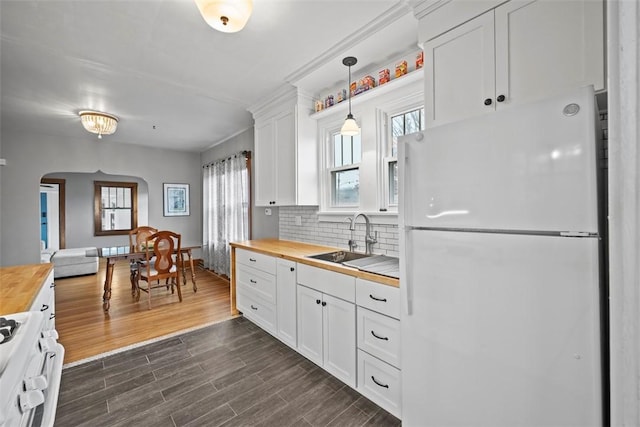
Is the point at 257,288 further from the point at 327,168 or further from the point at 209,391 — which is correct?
the point at 327,168

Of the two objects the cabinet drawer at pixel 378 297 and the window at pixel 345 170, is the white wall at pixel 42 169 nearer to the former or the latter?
the window at pixel 345 170

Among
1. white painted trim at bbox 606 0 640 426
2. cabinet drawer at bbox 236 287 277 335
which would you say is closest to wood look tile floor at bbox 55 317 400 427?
cabinet drawer at bbox 236 287 277 335

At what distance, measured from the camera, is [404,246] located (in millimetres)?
1451

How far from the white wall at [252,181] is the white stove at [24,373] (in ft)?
9.03

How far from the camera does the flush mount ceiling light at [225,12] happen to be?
1506mm

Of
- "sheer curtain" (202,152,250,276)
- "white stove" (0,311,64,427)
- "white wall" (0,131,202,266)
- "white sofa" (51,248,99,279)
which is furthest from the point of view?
"white sofa" (51,248,99,279)

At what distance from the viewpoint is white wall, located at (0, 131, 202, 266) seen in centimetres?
432

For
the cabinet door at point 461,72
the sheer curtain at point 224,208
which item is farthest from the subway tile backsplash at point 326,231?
the sheer curtain at point 224,208

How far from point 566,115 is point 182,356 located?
2.96 meters

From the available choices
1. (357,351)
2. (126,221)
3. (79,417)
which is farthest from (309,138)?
(126,221)

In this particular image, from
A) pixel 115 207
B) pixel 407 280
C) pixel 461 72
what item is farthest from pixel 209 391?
pixel 115 207

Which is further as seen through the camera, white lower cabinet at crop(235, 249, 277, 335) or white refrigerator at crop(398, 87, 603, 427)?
white lower cabinet at crop(235, 249, 277, 335)

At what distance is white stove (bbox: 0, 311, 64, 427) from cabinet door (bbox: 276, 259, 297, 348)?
1498 millimetres

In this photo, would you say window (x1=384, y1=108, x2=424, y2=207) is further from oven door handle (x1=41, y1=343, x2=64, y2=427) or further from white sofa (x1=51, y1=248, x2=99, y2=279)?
white sofa (x1=51, y1=248, x2=99, y2=279)
